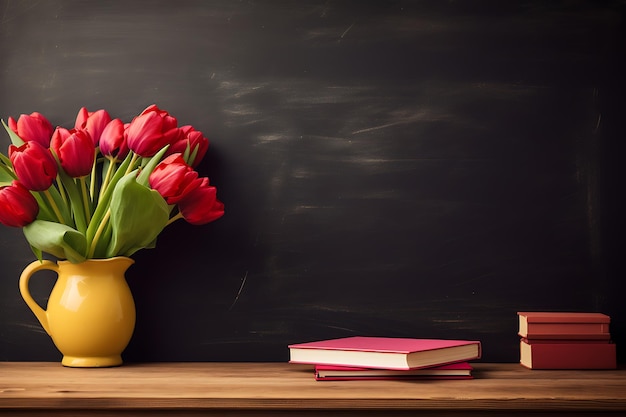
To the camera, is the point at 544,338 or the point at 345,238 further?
the point at 345,238

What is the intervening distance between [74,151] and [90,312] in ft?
1.05

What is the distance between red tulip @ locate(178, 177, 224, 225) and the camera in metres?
1.50

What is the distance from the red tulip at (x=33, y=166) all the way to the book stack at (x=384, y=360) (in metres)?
0.58

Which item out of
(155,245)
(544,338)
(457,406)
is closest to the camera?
(457,406)

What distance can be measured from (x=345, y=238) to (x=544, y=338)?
1.56 ft

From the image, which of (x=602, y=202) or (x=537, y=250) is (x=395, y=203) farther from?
(x=602, y=202)

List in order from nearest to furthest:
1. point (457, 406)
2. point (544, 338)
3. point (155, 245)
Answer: point (457, 406) < point (544, 338) < point (155, 245)

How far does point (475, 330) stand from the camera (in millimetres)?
1630

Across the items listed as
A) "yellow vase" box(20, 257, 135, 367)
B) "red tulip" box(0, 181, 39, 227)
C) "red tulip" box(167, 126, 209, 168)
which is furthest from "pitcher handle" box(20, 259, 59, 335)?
"red tulip" box(167, 126, 209, 168)

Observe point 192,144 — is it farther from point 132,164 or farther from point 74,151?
point 74,151

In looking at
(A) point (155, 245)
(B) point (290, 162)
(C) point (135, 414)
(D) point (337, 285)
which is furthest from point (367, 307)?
(C) point (135, 414)

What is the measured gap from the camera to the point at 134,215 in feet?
4.59

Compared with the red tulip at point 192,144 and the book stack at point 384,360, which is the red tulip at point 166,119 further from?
the book stack at point 384,360

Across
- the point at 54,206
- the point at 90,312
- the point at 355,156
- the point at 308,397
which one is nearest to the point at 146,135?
the point at 54,206
